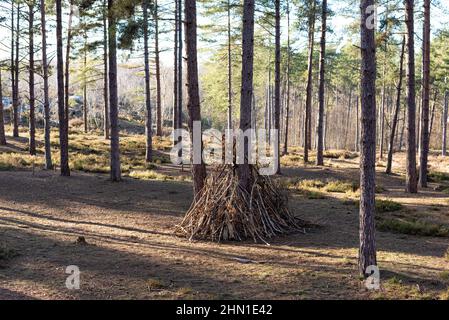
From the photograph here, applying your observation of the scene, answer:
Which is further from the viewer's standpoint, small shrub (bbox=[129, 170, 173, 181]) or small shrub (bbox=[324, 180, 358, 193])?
small shrub (bbox=[129, 170, 173, 181])

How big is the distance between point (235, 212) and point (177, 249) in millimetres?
1608

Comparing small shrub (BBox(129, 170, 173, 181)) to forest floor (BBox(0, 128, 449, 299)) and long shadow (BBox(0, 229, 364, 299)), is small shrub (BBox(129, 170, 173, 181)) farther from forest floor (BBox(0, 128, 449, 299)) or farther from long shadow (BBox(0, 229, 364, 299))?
long shadow (BBox(0, 229, 364, 299))

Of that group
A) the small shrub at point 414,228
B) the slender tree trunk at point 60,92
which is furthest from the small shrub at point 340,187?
the slender tree trunk at point 60,92

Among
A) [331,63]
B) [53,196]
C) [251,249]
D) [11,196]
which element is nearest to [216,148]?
[251,249]

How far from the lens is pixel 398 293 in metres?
5.86

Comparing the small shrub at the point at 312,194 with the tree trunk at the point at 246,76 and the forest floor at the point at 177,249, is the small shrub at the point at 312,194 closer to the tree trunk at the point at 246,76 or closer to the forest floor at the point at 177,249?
the forest floor at the point at 177,249

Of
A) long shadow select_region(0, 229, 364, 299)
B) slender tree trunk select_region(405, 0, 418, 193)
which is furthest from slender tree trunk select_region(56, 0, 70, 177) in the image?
slender tree trunk select_region(405, 0, 418, 193)

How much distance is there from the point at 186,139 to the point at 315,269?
2680 cm

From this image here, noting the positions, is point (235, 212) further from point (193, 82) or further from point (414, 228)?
point (414, 228)

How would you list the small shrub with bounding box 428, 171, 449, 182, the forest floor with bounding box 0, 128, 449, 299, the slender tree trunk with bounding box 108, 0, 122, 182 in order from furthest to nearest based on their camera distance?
the small shrub with bounding box 428, 171, 449, 182, the slender tree trunk with bounding box 108, 0, 122, 182, the forest floor with bounding box 0, 128, 449, 299

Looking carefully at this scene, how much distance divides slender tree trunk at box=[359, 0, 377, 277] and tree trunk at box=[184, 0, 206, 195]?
187 inches

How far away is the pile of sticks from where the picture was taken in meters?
9.41

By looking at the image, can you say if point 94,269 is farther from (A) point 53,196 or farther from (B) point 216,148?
(A) point 53,196

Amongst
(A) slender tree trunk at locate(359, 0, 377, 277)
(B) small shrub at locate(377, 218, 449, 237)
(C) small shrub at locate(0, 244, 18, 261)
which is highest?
(A) slender tree trunk at locate(359, 0, 377, 277)
